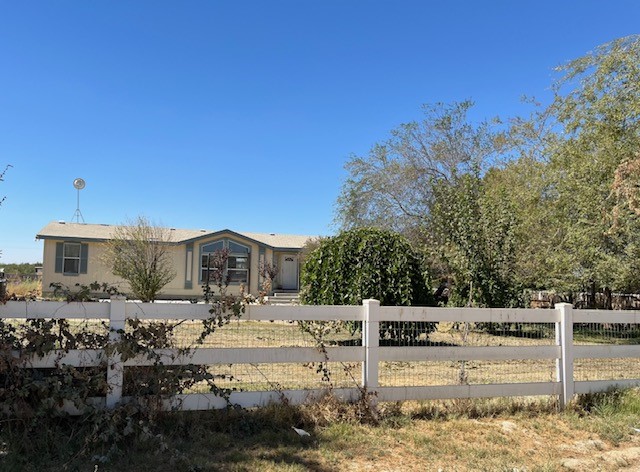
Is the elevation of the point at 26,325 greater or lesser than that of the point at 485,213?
lesser

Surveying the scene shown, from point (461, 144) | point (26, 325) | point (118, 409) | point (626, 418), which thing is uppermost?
point (461, 144)

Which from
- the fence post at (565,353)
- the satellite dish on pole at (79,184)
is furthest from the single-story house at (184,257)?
the fence post at (565,353)

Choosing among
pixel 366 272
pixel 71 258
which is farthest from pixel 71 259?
pixel 366 272

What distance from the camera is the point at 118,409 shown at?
416 cm

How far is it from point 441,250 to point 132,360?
618 centimetres

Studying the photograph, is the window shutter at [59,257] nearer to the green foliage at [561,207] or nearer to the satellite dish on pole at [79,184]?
the satellite dish on pole at [79,184]

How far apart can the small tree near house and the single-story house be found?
46.8 inches

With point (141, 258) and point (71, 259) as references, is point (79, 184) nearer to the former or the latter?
point (71, 259)

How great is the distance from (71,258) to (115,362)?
2433 centimetres

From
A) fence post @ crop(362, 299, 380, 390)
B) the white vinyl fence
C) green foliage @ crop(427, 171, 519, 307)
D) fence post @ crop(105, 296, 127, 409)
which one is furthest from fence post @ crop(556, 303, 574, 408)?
fence post @ crop(105, 296, 127, 409)

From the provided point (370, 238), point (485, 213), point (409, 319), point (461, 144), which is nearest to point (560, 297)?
point (461, 144)

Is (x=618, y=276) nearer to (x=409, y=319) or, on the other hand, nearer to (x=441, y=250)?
(x=441, y=250)

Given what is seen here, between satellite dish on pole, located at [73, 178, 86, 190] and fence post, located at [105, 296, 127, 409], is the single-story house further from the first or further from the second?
fence post, located at [105, 296, 127, 409]

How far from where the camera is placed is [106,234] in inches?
1061
